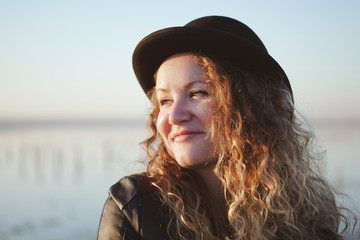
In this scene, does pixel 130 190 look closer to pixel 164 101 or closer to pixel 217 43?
pixel 164 101

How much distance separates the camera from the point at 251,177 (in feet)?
7.79

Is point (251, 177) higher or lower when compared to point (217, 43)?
lower

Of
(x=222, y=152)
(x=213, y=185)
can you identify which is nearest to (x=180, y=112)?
(x=222, y=152)

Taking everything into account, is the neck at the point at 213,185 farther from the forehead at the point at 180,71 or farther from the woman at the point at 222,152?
the forehead at the point at 180,71

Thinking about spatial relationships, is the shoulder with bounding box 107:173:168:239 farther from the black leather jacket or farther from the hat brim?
the hat brim

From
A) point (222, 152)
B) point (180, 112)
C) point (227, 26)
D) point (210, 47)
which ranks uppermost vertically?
point (227, 26)

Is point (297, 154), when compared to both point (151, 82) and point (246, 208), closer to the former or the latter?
point (246, 208)

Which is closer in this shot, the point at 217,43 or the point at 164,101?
the point at 217,43

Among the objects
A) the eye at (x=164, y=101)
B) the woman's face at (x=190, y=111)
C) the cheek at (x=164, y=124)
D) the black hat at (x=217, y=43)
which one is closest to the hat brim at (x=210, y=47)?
the black hat at (x=217, y=43)

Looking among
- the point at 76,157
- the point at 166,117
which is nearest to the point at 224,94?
the point at 166,117

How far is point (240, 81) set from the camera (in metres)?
2.41

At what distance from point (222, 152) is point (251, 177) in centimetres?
26

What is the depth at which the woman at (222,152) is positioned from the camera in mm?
2258

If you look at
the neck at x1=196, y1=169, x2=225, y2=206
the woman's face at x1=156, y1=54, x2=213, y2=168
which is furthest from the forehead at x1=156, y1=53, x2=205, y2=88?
the neck at x1=196, y1=169, x2=225, y2=206
